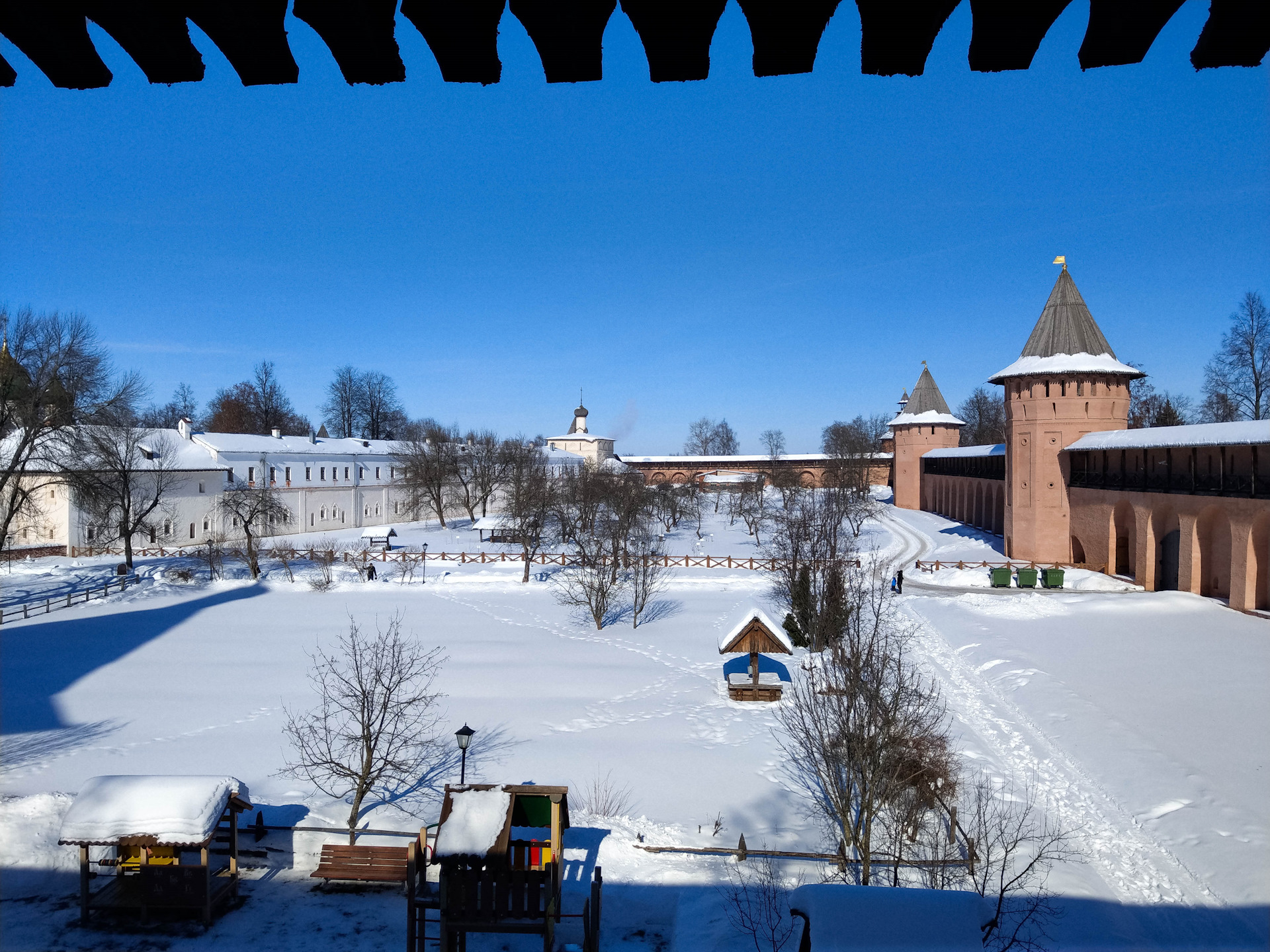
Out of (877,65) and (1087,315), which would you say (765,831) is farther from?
(1087,315)

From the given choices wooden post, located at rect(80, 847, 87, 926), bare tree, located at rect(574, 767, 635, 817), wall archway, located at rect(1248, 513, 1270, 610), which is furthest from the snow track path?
wooden post, located at rect(80, 847, 87, 926)

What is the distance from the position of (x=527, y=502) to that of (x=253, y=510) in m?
11.2

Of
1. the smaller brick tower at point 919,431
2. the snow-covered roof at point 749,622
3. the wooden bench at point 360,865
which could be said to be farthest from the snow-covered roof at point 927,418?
the wooden bench at point 360,865

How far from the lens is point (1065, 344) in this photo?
29359mm

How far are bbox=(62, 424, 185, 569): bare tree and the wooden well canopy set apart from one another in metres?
29.0

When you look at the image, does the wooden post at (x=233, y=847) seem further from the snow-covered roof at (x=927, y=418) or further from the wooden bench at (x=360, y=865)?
the snow-covered roof at (x=927, y=418)

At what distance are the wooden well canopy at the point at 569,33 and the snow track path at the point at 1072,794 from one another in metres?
9.36

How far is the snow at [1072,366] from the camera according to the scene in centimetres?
2827

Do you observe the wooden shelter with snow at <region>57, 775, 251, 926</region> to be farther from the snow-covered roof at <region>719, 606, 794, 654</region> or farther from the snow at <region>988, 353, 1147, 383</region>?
the snow at <region>988, 353, 1147, 383</region>

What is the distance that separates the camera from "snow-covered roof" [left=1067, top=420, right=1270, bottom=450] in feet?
63.6

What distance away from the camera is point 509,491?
155ft

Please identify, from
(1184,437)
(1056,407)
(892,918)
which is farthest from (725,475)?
(892,918)

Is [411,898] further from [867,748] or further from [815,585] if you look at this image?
[815,585]

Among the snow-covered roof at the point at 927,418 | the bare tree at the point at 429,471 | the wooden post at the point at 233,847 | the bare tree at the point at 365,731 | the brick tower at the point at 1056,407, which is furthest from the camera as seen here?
the snow-covered roof at the point at 927,418
